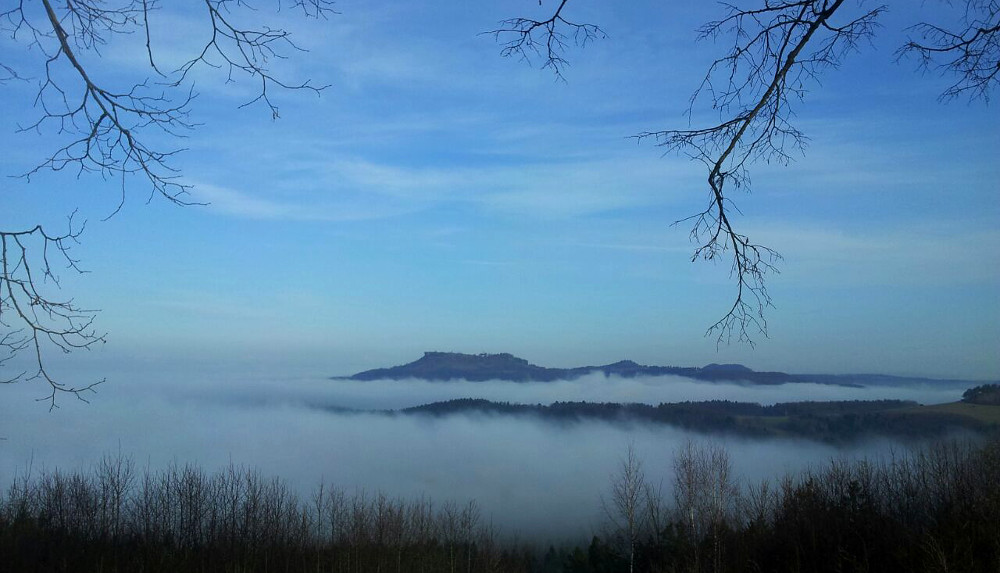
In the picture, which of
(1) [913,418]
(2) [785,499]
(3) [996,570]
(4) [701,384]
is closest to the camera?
(3) [996,570]

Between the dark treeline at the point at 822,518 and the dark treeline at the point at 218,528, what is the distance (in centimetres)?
1381

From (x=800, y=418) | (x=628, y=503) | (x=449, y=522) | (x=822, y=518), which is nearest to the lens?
(x=822, y=518)

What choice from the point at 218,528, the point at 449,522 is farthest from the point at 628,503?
the point at 218,528

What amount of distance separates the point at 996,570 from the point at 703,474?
5139 centimetres

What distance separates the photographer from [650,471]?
114m

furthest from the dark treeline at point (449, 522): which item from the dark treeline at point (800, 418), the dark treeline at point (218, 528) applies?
the dark treeline at point (800, 418)

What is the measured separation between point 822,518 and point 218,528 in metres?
44.1

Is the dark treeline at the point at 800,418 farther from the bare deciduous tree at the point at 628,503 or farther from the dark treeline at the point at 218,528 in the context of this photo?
the dark treeline at the point at 218,528

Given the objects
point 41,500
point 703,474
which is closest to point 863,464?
point 703,474

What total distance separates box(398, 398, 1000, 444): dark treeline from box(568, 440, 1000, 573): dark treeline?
3810cm

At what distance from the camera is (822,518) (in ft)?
112

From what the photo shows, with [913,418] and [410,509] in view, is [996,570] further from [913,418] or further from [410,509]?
[913,418]

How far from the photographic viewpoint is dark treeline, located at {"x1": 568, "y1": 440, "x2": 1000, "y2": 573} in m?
18.2

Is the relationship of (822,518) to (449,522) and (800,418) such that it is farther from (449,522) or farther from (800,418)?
(800,418)
